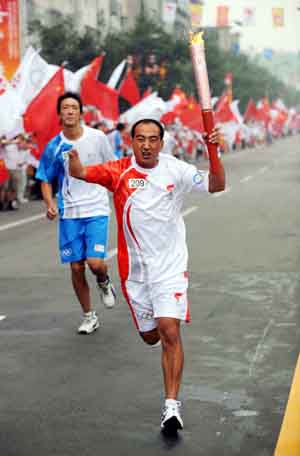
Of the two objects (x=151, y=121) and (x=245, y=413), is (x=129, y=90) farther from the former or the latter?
(x=245, y=413)

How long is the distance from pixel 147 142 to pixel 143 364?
6.37 feet

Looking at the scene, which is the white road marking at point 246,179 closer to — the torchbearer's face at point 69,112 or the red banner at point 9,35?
the red banner at point 9,35

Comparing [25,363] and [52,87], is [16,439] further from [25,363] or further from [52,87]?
[52,87]

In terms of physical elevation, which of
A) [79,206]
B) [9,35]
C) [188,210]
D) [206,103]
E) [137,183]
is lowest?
[188,210]

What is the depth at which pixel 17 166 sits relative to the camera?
20484mm

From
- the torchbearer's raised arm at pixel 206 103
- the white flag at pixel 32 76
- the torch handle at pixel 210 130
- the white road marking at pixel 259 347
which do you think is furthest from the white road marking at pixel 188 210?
the torch handle at pixel 210 130

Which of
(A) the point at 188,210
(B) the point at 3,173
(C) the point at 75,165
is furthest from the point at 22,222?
(C) the point at 75,165

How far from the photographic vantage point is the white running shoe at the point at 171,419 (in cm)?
526

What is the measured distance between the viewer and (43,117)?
761 inches

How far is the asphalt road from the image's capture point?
5219 mm

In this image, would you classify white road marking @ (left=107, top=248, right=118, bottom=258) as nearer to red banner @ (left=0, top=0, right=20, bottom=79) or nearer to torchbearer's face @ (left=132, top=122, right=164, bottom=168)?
torchbearer's face @ (left=132, top=122, right=164, bottom=168)

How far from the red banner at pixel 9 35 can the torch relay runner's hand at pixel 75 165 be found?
62.6 ft

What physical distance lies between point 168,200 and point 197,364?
5.44 ft

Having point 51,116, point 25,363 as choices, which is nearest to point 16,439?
point 25,363
